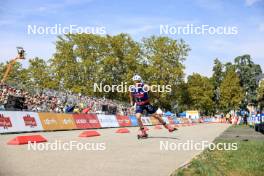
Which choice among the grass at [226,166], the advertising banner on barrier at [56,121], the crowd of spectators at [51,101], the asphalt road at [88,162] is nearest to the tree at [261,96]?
the crowd of spectators at [51,101]

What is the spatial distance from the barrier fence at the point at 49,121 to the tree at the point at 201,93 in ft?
212

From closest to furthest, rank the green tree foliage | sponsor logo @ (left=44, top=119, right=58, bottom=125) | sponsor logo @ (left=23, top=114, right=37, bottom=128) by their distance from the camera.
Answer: sponsor logo @ (left=23, top=114, right=37, bottom=128) < sponsor logo @ (left=44, top=119, right=58, bottom=125) < the green tree foliage

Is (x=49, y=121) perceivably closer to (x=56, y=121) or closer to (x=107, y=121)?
(x=56, y=121)

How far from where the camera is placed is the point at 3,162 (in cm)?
813

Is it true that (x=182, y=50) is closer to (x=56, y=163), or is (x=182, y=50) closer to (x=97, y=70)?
(x=97, y=70)

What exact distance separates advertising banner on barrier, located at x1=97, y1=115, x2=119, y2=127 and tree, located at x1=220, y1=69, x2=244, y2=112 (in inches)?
2468

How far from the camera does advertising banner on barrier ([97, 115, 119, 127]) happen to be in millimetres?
30234

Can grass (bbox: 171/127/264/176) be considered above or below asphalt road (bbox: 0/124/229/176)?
below

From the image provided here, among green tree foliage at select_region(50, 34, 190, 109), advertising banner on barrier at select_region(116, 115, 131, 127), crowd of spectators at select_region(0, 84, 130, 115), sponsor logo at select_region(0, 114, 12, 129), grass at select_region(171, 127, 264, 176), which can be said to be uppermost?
green tree foliage at select_region(50, 34, 190, 109)

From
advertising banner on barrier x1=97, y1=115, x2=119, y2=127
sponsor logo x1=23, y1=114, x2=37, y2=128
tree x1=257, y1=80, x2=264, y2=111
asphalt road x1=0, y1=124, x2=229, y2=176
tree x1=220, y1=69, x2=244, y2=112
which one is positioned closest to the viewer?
asphalt road x1=0, y1=124, x2=229, y2=176

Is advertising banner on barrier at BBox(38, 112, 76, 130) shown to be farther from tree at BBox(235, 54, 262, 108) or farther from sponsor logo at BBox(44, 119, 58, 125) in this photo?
tree at BBox(235, 54, 262, 108)

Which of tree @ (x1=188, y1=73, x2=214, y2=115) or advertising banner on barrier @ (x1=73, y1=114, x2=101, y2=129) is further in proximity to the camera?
tree @ (x1=188, y1=73, x2=214, y2=115)

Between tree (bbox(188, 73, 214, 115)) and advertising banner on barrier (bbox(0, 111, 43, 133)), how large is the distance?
74654 mm


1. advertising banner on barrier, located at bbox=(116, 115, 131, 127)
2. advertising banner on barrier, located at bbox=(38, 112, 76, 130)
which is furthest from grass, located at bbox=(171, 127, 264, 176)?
advertising banner on barrier, located at bbox=(116, 115, 131, 127)
